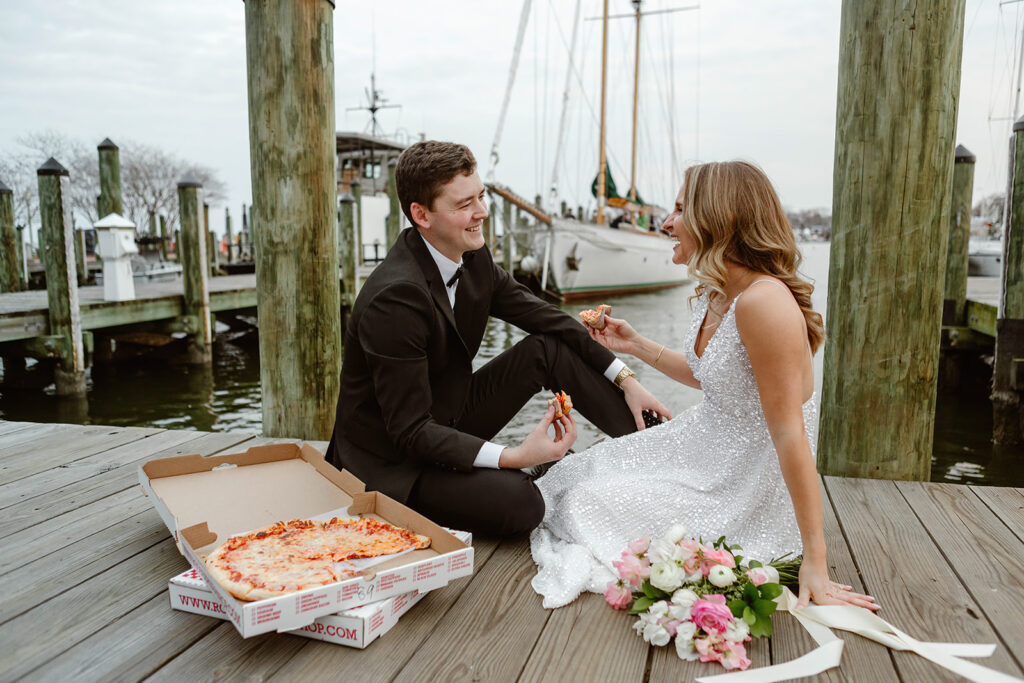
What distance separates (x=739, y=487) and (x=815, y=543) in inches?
13.4

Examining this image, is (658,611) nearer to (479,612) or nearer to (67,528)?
(479,612)

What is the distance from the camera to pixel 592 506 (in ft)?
7.11

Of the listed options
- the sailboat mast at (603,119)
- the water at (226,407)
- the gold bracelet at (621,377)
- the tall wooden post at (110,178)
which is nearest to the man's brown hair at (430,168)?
the gold bracelet at (621,377)

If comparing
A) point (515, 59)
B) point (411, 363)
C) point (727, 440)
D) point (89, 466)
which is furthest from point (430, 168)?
point (515, 59)

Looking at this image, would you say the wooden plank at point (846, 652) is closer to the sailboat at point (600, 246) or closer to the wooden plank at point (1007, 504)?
the wooden plank at point (1007, 504)

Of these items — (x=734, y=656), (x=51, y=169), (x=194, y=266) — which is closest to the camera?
(x=734, y=656)

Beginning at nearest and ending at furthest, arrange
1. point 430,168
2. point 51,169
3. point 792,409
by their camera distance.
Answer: point 792,409
point 430,168
point 51,169

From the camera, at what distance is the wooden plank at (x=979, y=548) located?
1.85 metres

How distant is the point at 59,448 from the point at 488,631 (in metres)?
2.51

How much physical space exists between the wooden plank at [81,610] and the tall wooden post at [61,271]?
6.50 metres

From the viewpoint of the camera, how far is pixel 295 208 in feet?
10.4

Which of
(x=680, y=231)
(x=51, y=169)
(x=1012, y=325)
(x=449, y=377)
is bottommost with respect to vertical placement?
(x=1012, y=325)

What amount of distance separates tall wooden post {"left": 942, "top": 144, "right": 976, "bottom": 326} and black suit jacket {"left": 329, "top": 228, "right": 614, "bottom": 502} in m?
6.61

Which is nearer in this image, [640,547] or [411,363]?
[640,547]
